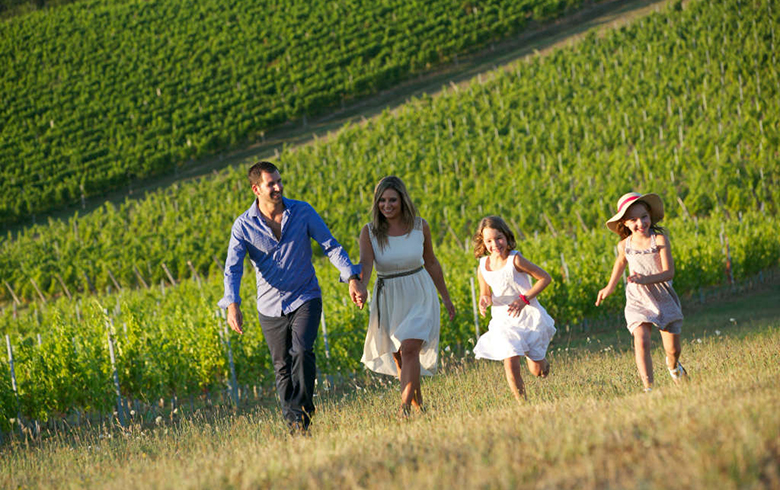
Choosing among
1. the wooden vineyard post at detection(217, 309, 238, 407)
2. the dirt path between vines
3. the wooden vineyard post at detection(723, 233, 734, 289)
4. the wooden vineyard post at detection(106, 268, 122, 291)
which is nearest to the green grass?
the wooden vineyard post at detection(217, 309, 238, 407)

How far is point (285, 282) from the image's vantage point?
5.57 meters

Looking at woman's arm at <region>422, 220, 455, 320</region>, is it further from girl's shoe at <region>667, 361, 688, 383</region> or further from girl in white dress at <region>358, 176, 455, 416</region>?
girl's shoe at <region>667, 361, 688, 383</region>

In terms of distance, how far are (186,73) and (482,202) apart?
1091 inches

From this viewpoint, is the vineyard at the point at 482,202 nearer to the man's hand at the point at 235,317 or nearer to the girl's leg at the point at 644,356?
the man's hand at the point at 235,317

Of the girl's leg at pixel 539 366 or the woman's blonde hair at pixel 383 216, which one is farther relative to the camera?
the girl's leg at pixel 539 366

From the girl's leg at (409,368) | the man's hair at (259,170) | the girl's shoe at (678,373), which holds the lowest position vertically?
the girl's shoe at (678,373)

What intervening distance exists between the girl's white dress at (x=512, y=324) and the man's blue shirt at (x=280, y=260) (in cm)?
117

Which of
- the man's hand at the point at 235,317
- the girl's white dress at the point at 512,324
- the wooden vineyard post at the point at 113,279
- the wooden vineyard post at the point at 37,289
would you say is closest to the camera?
the man's hand at the point at 235,317

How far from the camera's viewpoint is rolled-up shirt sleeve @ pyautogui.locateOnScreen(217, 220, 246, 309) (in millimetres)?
5492

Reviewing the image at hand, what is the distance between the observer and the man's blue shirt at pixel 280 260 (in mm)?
5559

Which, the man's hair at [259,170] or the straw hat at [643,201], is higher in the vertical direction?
the man's hair at [259,170]

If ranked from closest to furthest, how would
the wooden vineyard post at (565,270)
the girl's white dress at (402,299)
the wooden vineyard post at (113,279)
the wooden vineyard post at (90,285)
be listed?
the girl's white dress at (402,299)
the wooden vineyard post at (565,270)
the wooden vineyard post at (113,279)
the wooden vineyard post at (90,285)

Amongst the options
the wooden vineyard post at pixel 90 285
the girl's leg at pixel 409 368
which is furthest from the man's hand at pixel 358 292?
the wooden vineyard post at pixel 90 285

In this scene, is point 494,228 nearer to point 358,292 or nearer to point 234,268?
point 358,292
